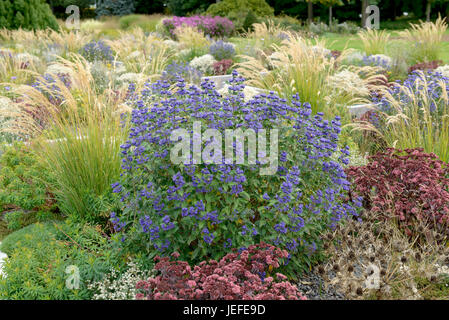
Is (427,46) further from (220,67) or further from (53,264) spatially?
(53,264)

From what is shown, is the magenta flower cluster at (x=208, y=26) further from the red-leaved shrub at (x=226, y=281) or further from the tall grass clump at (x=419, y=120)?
the red-leaved shrub at (x=226, y=281)

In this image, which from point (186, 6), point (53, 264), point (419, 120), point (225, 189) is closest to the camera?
point (225, 189)

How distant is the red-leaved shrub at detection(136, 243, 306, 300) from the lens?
2.44 metres

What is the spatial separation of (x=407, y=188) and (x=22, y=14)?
49.8 feet

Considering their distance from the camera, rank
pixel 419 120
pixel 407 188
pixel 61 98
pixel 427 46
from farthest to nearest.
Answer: pixel 427 46 → pixel 419 120 → pixel 61 98 → pixel 407 188

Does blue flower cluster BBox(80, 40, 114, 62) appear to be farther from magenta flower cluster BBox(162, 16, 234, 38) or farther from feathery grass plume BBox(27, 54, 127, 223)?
magenta flower cluster BBox(162, 16, 234, 38)

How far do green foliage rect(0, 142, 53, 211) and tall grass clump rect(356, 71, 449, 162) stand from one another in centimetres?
300

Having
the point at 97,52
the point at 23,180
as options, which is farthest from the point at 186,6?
the point at 23,180

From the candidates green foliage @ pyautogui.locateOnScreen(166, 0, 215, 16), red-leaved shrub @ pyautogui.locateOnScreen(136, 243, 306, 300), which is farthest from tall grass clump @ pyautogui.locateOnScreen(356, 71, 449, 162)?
green foliage @ pyautogui.locateOnScreen(166, 0, 215, 16)

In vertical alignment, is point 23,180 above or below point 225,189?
below

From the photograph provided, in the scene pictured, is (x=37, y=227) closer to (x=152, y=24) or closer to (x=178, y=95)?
(x=178, y=95)

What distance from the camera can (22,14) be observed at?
50.8ft

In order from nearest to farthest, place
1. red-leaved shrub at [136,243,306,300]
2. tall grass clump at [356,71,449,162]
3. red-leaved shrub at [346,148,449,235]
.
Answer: red-leaved shrub at [136,243,306,300], red-leaved shrub at [346,148,449,235], tall grass clump at [356,71,449,162]

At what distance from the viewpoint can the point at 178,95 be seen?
3332mm
